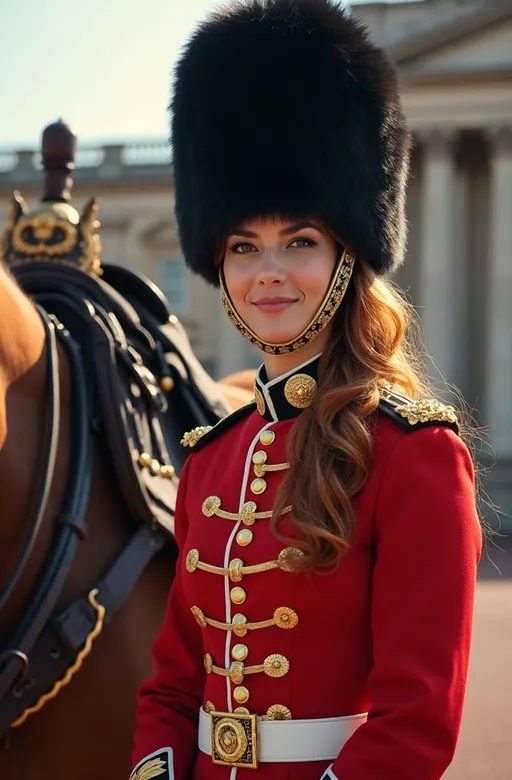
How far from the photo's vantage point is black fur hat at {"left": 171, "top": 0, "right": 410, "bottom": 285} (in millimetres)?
1750

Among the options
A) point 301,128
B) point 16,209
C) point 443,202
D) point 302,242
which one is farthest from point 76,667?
point 443,202

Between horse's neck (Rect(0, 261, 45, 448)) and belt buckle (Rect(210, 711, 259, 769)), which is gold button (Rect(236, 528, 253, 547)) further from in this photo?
horse's neck (Rect(0, 261, 45, 448))

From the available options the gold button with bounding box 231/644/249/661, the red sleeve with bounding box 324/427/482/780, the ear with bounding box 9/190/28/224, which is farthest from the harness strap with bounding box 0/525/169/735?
the ear with bounding box 9/190/28/224

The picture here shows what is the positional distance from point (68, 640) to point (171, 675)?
1.84 ft

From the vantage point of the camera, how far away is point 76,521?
2357mm

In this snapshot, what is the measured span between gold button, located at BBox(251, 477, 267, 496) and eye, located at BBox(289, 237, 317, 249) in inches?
14.0

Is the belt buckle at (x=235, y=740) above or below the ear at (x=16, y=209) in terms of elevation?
below

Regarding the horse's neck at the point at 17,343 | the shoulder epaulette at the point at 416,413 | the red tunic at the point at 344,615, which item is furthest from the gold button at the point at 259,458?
the horse's neck at the point at 17,343

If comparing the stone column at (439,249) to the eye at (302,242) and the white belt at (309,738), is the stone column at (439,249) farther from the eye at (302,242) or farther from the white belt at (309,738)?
the white belt at (309,738)

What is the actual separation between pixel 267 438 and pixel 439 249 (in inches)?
874

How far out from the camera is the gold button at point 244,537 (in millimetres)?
1670

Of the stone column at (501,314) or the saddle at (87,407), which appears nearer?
the saddle at (87,407)

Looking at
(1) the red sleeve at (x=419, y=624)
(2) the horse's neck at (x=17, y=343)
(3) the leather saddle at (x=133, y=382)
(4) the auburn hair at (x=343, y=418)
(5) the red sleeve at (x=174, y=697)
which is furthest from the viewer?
(3) the leather saddle at (x=133, y=382)

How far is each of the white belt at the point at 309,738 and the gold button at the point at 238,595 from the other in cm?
18
